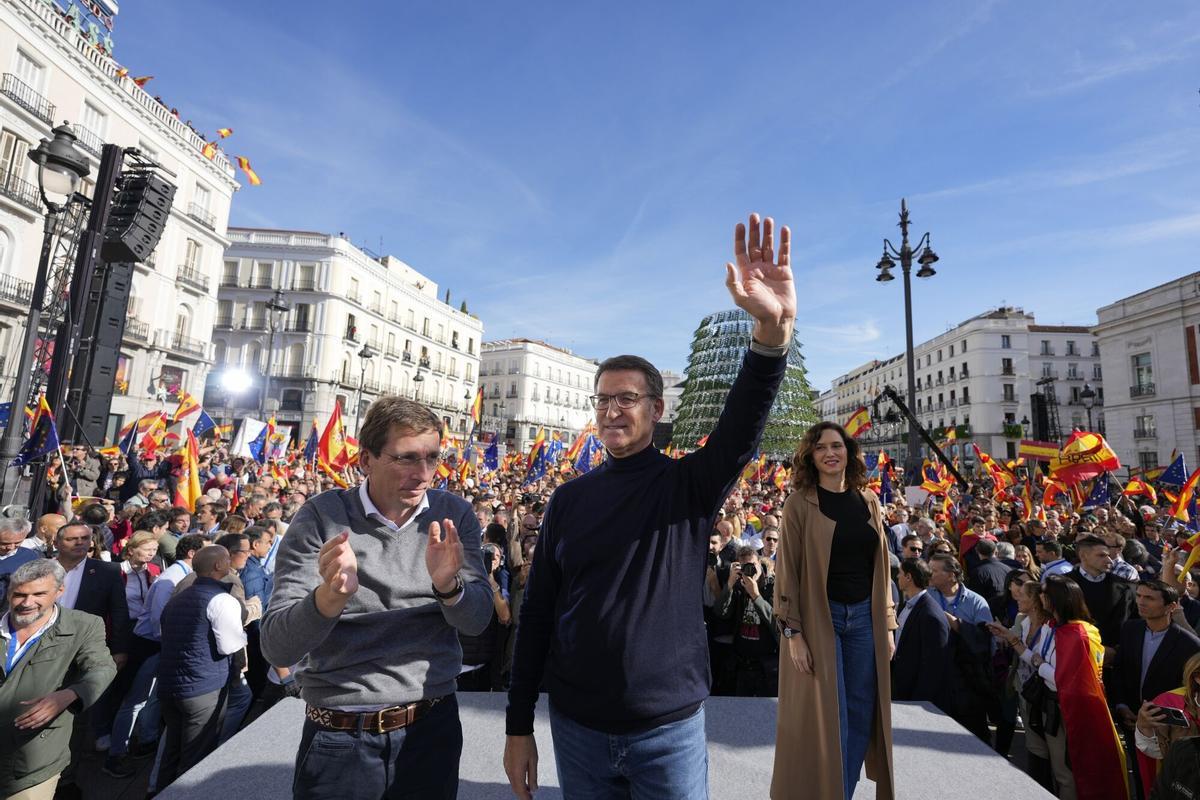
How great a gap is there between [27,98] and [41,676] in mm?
28179

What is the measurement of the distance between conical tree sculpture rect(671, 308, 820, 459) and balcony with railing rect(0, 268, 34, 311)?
89.0 feet

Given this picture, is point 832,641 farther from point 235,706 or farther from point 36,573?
point 235,706

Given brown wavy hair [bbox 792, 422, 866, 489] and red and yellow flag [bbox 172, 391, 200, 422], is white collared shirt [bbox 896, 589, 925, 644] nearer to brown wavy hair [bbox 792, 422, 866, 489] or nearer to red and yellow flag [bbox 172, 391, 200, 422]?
brown wavy hair [bbox 792, 422, 866, 489]

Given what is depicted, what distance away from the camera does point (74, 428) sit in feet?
26.7

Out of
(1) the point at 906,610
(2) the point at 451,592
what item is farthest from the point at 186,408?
(1) the point at 906,610

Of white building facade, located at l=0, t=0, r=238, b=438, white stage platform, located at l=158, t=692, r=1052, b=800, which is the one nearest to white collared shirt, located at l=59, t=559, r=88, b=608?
white stage platform, located at l=158, t=692, r=1052, b=800

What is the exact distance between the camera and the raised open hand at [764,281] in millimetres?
1722

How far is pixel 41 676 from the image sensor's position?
9.73 ft

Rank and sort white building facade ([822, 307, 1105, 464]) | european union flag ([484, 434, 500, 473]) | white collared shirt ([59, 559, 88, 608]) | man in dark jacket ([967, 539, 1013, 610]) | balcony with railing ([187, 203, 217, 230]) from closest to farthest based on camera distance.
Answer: white collared shirt ([59, 559, 88, 608]), man in dark jacket ([967, 539, 1013, 610]), european union flag ([484, 434, 500, 473]), balcony with railing ([187, 203, 217, 230]), white building facade ([822, 307, 1105, 464])

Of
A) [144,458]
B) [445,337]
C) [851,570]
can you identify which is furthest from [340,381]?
[851,570]

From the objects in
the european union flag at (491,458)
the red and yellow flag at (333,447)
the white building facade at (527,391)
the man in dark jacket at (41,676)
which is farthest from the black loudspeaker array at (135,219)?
the white building facade at (527,391)

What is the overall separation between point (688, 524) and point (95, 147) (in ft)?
103

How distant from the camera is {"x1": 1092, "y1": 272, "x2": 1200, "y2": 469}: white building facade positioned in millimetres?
29484

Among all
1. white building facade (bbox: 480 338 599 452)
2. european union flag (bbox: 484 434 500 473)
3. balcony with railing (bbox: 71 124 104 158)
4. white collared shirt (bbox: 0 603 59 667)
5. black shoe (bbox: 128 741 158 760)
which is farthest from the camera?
white building facade (bbox: 480 338 599 452)
